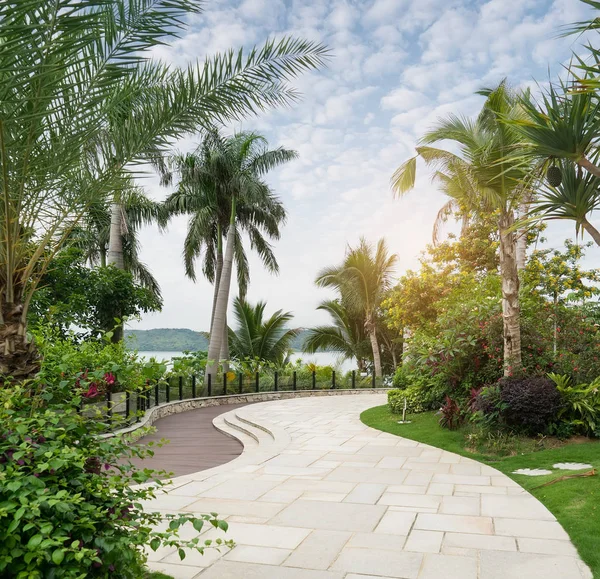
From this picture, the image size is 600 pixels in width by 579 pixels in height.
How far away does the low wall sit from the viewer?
12.7m

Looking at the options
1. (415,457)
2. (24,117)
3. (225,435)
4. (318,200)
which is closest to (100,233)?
(318,200)

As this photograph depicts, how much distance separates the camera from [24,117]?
12.1 ft

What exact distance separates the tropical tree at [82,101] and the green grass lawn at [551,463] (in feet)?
14.6

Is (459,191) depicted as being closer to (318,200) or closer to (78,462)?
(318,200)

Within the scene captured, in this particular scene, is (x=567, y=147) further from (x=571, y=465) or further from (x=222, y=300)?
(x=222, y=300)

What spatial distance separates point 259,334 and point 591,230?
20082 millimetres

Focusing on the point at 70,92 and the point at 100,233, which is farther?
the point at 100,233

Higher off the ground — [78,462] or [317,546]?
[78,462]

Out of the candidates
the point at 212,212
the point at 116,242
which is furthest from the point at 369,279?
the point at 116,242

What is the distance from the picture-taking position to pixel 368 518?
4.88 metres

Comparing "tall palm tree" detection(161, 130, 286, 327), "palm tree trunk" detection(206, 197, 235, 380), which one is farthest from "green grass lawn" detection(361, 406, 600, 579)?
"tall palm tree" detection(161, 130, 286, 327)

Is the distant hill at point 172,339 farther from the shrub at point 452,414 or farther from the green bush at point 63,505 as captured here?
the green bush at point 63,505

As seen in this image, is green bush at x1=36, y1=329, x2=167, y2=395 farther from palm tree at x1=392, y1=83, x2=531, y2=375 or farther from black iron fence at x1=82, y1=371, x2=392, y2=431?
palm tree at x1=392, y1=83, x2=531, y2=375

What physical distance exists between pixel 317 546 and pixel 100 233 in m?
20.9
